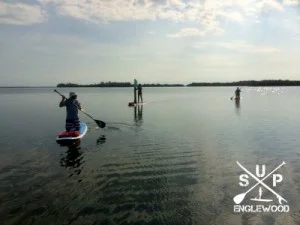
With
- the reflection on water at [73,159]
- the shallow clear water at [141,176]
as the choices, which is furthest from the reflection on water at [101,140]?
the reflection on water at [73,159]

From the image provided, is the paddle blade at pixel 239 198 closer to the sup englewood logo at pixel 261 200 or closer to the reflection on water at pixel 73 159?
the sup englewood logo at pixel 261 200

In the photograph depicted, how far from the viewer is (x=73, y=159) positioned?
14.9 m

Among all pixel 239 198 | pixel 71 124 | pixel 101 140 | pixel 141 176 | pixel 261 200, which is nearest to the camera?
pixel 261 200

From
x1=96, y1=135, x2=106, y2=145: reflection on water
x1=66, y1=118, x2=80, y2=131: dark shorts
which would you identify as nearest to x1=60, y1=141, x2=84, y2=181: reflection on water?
x1=96, y1=135, x2=106, y2=145: reflection on water

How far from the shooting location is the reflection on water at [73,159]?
519 inches

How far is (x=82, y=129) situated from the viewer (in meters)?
20.9

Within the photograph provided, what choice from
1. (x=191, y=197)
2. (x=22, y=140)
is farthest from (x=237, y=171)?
(x=22, y=140)

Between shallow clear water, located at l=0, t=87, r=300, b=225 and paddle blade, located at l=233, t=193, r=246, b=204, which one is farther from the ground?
shallow clear water, located at l=0, t=87, r=300, b=225

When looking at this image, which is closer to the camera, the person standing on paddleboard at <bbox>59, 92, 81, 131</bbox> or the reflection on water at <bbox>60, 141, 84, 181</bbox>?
the reflection on water at <bbox>60, 141, 84, 181</bbox>

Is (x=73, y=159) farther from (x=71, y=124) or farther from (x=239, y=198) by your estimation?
(x=239, y=198)

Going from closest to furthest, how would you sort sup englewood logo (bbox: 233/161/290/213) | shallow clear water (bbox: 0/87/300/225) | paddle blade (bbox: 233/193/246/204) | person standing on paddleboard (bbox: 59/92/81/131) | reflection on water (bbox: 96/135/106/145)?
shallow clear water (bbox: 0/87/300/225), sup englewood logo (bbox: 233/161/290/213), paddle blade (bbox: 233/193/246/204), reflection on water (bbox: 96/135/106/145), person standing on paddleboard (bbox: 59/92/81/131)

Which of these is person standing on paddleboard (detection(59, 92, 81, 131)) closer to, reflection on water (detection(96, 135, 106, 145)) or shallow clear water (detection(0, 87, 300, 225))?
shallow clear water (detection(0, 87, 300, 225))

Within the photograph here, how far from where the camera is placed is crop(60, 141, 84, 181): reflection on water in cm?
1318

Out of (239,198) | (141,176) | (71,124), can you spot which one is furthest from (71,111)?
(239,198)
